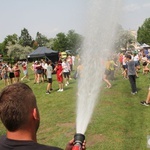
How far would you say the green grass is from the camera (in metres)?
8.09

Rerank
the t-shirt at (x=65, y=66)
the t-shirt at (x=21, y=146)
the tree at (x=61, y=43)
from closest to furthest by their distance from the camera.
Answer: the t-shirt at (x=21, y=146) < the t-shirt at (x=65, y=66) < the tree at (x=61, y=43)

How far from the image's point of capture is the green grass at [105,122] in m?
8.09

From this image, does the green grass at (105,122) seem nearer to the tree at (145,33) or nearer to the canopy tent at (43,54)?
the canopy tent at (43,54)

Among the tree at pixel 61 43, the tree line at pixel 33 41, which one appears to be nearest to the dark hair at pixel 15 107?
the tree line at pixel 33 41

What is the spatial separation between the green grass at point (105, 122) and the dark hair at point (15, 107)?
584 cm

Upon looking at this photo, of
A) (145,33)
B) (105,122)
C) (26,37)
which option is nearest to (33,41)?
(26,37)

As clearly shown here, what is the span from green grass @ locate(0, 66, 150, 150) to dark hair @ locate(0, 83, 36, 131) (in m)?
5.84

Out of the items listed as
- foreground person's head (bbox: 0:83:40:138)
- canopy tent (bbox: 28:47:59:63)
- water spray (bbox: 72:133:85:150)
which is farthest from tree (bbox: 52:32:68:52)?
foreground person's head (bbox: 0:83:40:138)

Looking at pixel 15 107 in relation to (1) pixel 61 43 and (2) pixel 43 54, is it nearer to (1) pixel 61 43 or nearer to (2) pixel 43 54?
(2) pixel 43 54

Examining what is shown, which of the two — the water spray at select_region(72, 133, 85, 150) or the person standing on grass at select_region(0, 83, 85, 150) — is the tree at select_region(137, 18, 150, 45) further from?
the person standing on grass at select_region(0, 83, 85, 150)

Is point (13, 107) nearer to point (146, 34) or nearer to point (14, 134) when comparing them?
point (14, 134)

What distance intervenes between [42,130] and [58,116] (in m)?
1.73

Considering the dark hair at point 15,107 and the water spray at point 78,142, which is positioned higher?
the dark hair at point 15,107

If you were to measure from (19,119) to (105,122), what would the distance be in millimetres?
7993
